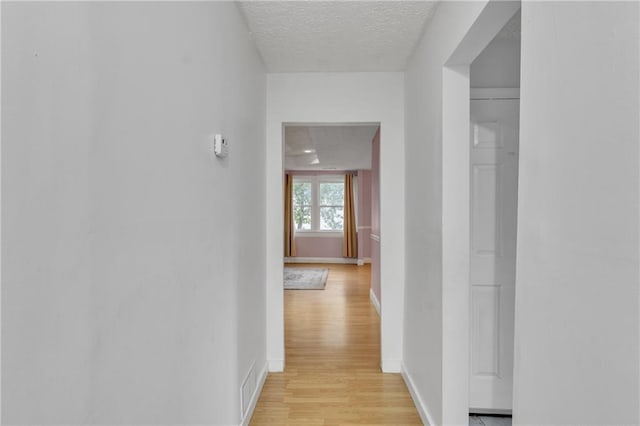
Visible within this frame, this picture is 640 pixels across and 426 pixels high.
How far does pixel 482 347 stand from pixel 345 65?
7.45ft

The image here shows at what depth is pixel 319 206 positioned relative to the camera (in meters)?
9.37

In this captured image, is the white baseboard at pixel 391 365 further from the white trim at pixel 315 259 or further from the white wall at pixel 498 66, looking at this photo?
the white trim at pixel 315 259

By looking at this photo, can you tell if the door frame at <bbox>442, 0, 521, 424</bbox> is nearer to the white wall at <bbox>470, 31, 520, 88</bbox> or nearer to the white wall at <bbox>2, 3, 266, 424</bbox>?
the white wall at <bbox>470, 31, 520, 88</bbox>

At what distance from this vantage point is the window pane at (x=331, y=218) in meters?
9.39

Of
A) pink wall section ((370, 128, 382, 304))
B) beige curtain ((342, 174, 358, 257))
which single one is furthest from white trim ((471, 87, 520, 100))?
beige curtain ((342, 174, 358, 257))

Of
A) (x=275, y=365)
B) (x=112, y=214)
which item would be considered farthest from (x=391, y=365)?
(x=112, y=214)

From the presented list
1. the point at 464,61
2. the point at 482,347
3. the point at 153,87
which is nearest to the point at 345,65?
the point at 464,61

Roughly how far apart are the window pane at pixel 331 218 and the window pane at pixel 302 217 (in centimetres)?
34

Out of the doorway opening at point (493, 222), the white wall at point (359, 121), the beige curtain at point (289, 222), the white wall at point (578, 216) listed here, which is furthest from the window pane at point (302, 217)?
the white wall at point (578, 216)

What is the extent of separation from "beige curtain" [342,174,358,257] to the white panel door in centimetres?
670

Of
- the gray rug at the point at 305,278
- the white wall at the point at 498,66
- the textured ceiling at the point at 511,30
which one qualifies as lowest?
the gray rug at the point at 305,278

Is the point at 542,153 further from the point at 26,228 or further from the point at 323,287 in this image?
the point at 323,287

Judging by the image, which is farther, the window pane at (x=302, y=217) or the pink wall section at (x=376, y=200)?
the window pane at (x=302, y=217)

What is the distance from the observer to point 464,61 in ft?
5.98
